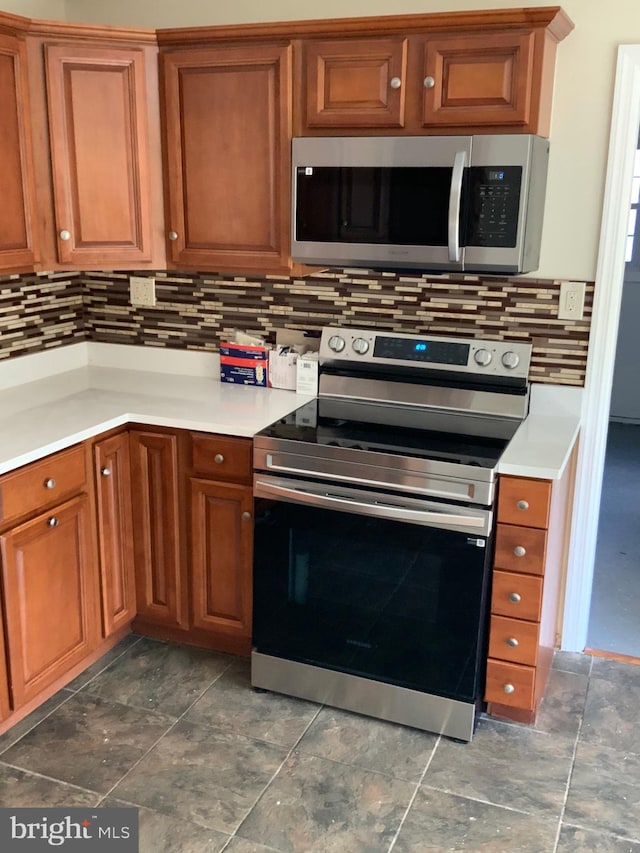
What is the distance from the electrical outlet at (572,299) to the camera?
8.52 feet

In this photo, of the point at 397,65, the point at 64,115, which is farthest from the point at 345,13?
the point at 64,115

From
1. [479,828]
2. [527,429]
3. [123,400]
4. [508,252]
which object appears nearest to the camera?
[479,828]

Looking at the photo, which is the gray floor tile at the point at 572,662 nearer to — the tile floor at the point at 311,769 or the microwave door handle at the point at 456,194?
the tile floor at the point at 311,769

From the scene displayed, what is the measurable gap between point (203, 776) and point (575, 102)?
222 centimetres

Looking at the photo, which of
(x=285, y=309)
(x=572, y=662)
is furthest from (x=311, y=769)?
(x=285, y=309)

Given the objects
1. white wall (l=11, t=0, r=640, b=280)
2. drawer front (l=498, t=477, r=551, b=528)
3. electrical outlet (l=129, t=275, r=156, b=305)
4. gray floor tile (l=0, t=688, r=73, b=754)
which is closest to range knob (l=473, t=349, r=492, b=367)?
white wall (l=11, t=0, r=640, b=280)

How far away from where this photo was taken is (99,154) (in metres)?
2.62

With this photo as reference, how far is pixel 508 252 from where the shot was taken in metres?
2.31

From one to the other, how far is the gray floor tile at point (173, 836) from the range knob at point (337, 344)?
152 cm

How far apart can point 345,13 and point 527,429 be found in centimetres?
146

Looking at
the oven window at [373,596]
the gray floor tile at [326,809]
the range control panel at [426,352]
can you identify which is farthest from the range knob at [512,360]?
the gray floor tile at [326,809]

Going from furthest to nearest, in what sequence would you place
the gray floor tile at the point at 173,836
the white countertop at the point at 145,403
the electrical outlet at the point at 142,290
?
1. the electrical outlet at the point at 142,290
2. the white countertop at the point at 145,403
3. the gray floor tile at the point at 173,836

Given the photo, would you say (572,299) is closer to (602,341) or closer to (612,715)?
(602,341)

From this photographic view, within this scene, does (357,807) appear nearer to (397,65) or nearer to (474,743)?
(474,743)
